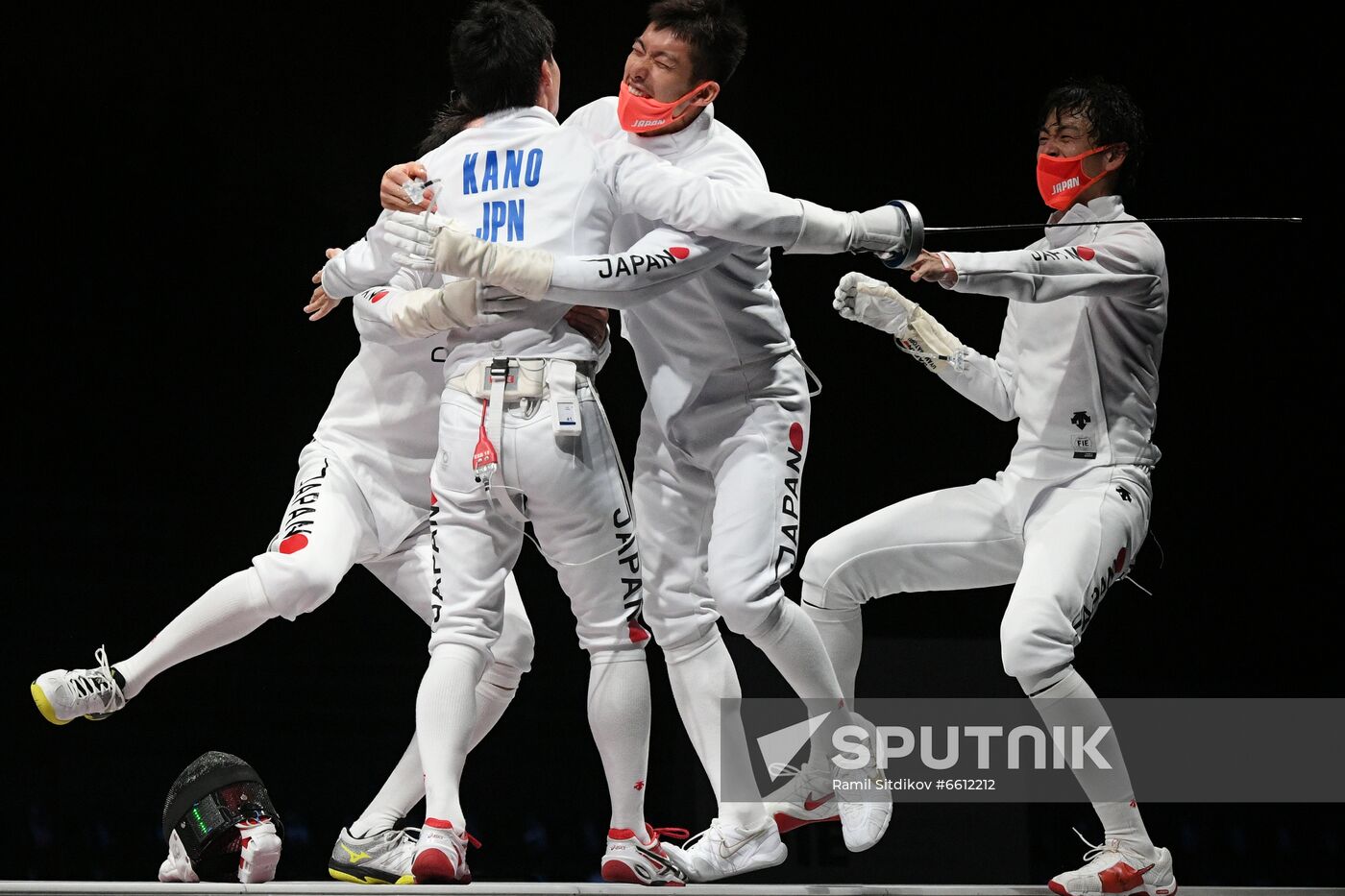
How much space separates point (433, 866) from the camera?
2541mm

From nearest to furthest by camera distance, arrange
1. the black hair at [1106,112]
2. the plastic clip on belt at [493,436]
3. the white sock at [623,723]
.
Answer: the plastic clip on belt at [493,436] < the white sock at [623,723] < the black hair at [1106,112]

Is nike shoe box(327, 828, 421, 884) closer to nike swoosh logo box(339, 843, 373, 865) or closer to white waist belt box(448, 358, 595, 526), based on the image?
nike swoosh logo box(339, 843, 373, 865)

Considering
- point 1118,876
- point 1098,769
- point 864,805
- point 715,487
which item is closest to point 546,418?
point 715,487

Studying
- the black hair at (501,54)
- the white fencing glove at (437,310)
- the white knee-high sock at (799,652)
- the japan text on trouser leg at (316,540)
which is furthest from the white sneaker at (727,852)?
the black hair at (501,54)

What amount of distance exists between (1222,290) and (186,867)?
364cm

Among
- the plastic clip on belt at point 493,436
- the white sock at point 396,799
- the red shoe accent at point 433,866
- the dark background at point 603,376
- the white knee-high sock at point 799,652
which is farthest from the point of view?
the dark background at point 603,376

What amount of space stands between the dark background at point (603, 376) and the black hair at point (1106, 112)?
119cm

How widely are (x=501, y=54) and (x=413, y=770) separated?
62.8 inches

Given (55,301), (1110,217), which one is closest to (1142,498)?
(1110,217)

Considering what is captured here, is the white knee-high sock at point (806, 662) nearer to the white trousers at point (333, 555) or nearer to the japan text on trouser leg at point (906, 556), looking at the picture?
the japan text on trouser leg at point (906, 556)

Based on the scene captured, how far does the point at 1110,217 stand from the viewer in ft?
10.8

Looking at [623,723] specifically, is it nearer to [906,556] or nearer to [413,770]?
[413,770]

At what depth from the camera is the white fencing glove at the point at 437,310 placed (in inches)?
106

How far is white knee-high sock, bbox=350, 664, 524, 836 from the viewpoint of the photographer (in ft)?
10.2
